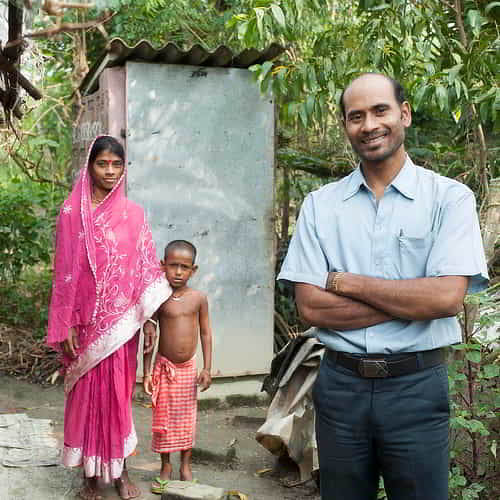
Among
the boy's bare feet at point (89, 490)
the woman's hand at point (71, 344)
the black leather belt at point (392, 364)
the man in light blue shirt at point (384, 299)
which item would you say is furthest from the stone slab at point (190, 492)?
the black leather belt at point (392, 364)

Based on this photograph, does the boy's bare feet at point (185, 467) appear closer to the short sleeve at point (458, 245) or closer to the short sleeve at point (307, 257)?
the short sleeve at point (307, 257)

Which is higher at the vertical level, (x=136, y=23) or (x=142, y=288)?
(x=136, y=23)

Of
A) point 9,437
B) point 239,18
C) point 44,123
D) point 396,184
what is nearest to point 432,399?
point 396,184

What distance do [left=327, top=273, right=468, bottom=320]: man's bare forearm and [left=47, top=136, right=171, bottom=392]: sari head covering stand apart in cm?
188

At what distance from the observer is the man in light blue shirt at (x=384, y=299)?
2.21 metres

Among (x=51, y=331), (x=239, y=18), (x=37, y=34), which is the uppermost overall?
(x=239, y=18)

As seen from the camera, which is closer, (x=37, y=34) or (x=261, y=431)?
(x=37, y=34)

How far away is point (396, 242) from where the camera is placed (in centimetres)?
228

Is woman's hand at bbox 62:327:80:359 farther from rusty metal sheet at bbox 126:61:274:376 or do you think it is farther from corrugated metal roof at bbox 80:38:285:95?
corrugated metal roof at bbox 80:38:285:95

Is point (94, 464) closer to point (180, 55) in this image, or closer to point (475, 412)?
point (475, 412)

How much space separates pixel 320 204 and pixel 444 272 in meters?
0.50

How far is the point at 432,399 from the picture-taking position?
2225 mm

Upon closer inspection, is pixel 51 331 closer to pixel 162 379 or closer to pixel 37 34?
pixel 162 379

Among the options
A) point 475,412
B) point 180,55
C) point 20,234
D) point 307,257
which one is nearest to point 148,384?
point 475,412
